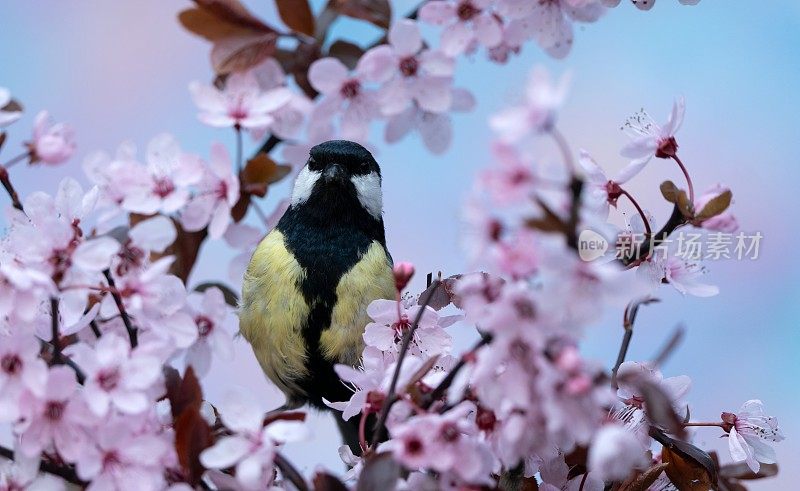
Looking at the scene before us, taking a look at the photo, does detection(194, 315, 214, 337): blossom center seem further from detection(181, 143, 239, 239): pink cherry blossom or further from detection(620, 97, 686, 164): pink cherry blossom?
detection(620, 97, 686, 164): pink cherry blossom

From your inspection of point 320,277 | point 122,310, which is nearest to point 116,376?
point 122,310

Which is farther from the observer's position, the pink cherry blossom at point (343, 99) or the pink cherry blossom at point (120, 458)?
the pink cherry blossom at point (343, 99)

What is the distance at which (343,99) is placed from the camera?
1.04m

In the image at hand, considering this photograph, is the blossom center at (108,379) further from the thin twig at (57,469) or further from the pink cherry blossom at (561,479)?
the pink cherry blossom at (561,479)

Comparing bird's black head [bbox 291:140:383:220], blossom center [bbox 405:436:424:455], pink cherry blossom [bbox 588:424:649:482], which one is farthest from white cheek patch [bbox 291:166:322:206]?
pink cherry blossom [bbox 588:424:649:482]

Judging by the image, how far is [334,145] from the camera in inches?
70.9

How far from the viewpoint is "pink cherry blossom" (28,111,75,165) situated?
103cm

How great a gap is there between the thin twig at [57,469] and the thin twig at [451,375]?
13.7 inches

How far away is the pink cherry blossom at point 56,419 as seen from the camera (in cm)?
83

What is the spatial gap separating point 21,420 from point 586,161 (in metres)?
0.66

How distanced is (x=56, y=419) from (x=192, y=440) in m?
0.12

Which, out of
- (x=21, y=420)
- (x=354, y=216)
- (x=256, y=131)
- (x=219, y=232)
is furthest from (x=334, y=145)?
(x=21, y=420)

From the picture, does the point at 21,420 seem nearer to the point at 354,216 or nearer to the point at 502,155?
the point at 502,155

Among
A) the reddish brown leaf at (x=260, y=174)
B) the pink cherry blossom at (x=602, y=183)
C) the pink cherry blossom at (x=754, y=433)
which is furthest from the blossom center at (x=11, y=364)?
the pink cherry blossom at (x=754, y=433)
